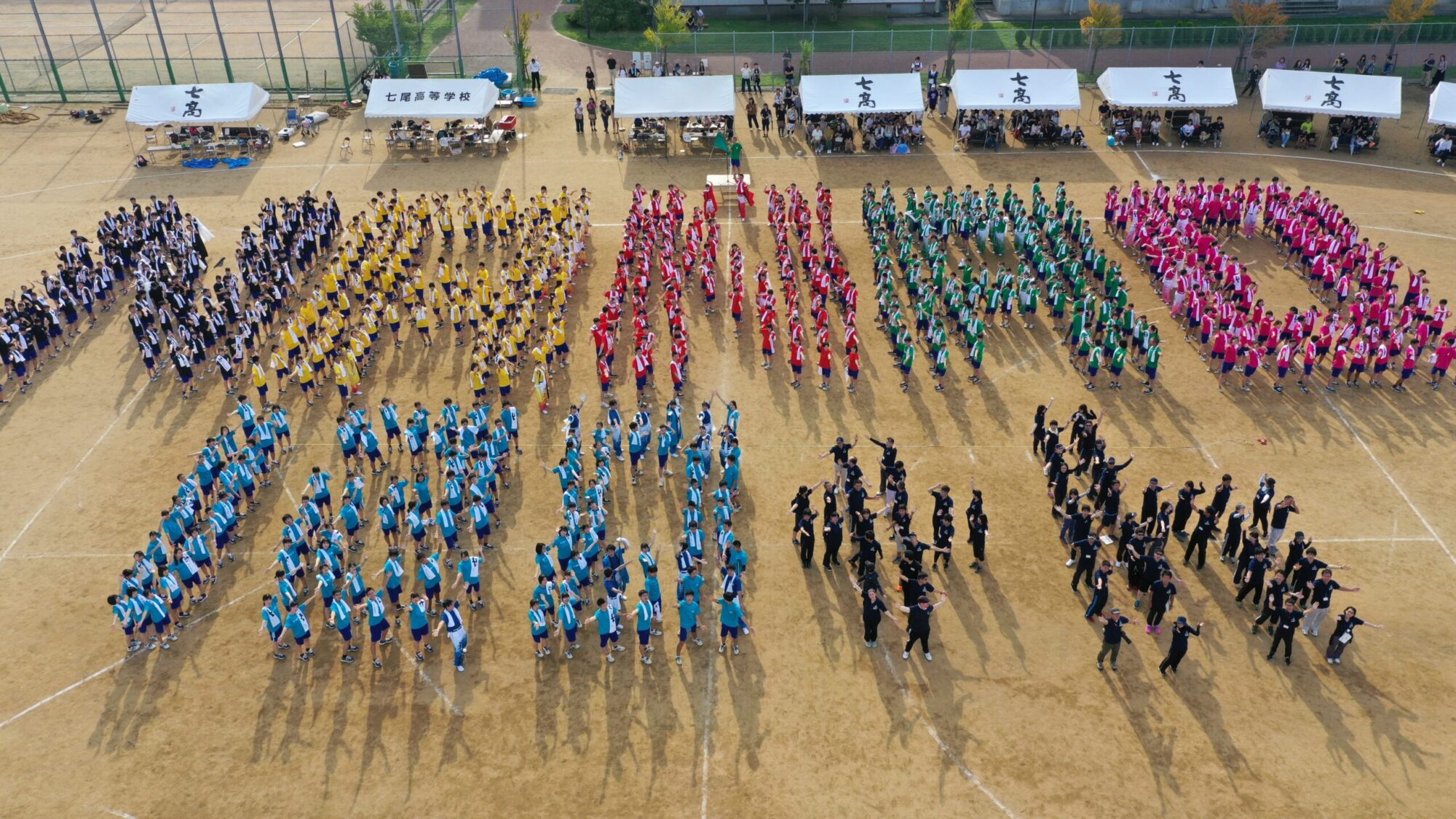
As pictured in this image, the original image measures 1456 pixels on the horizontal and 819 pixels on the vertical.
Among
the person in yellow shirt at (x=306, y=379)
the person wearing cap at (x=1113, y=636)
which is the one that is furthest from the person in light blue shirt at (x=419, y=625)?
the person wearing cap at (x=1113, y=636)

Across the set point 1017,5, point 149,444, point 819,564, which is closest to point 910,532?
point 819,564

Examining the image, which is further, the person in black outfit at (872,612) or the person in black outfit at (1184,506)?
the person in black outfit at (1184,506)

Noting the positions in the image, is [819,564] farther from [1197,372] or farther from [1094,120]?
[1094,120]

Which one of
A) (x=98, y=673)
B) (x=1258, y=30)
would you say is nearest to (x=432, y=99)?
(x=98, y=673)

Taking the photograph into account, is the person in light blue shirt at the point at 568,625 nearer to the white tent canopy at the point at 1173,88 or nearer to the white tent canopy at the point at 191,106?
the white tent canopy at the point at 191,106

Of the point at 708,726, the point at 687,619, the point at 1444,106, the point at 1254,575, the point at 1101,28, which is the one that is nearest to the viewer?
the point at 708,726

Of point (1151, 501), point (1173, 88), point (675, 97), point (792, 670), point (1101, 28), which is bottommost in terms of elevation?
point (792, 670)

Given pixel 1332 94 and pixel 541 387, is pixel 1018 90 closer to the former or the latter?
pixel 1332 94
